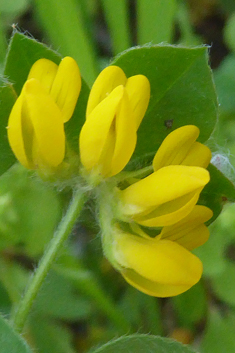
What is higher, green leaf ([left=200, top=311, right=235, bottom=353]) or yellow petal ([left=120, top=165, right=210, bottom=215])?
yellow petal ([left=120, top=165, right=210, bottom=215])

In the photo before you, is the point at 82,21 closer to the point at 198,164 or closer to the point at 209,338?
the point at 198,164

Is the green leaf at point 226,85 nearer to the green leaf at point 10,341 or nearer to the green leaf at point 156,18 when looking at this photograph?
the green leaf at point 156,18

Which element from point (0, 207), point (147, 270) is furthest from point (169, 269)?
point (0, 207)

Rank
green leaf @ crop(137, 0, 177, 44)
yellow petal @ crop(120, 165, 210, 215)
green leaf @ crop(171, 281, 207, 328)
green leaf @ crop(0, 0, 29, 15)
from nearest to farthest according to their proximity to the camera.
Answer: yellow petal @ crop(120, 165, 210, 215) < green leaf @ crop(137, 0, 177, 44) < green leaf @ crop(171, 281, 207, 328) < green leaf @ crop(0, 0, 29, 15)

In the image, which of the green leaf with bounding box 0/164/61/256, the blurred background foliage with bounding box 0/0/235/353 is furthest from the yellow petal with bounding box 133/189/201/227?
the green leaf with bounding box 0/164/61/256

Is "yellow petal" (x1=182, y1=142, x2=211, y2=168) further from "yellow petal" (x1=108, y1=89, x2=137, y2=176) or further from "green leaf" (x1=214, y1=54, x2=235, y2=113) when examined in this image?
"green leaf" (x1=214, y1=54, x2=235, y2=113)

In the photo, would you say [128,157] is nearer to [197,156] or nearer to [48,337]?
[197,156]
